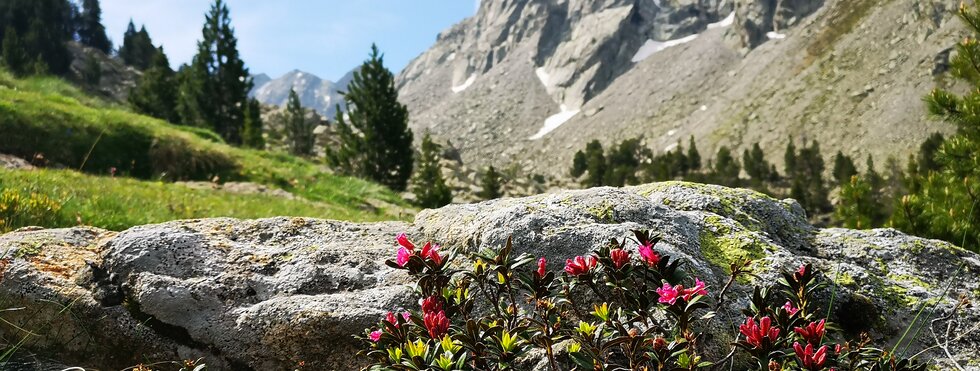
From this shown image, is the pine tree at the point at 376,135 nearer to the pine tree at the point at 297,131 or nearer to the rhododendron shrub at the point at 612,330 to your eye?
the pine tree at the point at 297,131

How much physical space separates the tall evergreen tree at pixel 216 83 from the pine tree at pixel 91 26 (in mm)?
71461

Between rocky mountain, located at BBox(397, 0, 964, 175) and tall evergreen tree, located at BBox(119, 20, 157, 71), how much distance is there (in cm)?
8498

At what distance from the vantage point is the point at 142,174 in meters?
17.1

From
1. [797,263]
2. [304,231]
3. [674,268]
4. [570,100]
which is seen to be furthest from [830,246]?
[570,100]

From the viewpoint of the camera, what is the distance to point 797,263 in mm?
3430

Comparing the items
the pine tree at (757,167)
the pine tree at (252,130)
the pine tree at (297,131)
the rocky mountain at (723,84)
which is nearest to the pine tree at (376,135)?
the pine tree at (252,130)

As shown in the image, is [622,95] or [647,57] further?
[647,57]

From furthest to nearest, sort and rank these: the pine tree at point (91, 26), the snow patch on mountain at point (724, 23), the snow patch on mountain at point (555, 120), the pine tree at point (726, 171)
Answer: the snow patch on mountain at point (724, 23)
the snow patch on mountain at point (555, 120)
the pine tree at point (91, 26)
the pine tree at point (726, 171)

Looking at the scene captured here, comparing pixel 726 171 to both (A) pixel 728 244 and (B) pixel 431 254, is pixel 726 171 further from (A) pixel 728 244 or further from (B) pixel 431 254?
(B) pixel 431 254

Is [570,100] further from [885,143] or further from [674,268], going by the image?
[674,268]

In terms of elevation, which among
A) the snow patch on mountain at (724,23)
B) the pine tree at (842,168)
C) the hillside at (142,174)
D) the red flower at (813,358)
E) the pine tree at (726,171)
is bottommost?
the pine tree at (842,168)

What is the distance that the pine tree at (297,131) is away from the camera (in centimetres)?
5579

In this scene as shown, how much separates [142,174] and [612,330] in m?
18.5

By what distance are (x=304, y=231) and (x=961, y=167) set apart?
11197 mm
